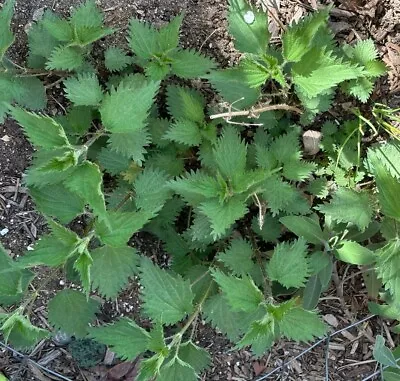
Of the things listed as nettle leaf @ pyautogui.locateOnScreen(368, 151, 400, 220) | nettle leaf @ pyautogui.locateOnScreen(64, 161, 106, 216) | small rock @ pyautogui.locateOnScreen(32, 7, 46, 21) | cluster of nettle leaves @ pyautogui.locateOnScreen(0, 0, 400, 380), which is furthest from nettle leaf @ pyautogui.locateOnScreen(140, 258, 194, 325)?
small rock @ pyautogui.locateOnScreen(32, 7, 46, 21)

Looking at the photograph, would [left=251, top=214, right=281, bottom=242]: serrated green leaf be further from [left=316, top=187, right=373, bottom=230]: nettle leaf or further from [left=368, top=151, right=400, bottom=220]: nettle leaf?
[left=368, top=151, right=400, bottom=220]: nettle leaf

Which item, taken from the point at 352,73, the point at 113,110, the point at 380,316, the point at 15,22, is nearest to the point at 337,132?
the point at 352,73

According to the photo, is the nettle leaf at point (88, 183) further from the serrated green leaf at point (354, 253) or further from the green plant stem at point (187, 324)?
the serrated green leaf at point (354, 253)

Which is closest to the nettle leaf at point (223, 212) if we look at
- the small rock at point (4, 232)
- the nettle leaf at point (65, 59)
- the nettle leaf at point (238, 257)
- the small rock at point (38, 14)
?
the nettle leaf at point (238, 257)

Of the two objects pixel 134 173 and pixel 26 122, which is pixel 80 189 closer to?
pixel 26 122

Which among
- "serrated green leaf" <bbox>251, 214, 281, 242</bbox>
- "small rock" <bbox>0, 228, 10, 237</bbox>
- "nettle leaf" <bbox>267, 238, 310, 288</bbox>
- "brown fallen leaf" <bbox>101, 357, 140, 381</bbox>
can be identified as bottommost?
"brown fallen leaf" <bbox>101, 357, 140, 381</bbox>

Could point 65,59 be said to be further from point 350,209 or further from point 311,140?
point 350,209

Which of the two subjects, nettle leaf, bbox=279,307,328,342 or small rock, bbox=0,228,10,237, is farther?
small rock, bbox=0,228,10,237
